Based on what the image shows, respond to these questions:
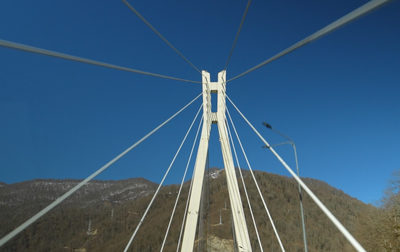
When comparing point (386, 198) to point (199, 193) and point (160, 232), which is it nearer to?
point (199, 193)

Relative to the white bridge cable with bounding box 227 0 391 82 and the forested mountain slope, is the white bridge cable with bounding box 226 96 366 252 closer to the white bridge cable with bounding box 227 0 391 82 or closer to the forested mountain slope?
the white bridge cable with bounding box 227 0 391 82

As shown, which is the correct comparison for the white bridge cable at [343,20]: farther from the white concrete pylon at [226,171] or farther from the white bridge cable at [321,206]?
the white concrete pylon at [226,171]

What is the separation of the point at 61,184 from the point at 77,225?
28.7 metres

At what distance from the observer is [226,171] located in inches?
434

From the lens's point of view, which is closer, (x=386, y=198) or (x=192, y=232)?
(x=192, y=232)

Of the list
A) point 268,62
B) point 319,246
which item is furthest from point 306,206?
point 268,62

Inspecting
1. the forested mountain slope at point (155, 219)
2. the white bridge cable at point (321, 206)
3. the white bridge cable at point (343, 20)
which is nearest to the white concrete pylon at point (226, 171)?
the white bridge cable at point (321, 206)

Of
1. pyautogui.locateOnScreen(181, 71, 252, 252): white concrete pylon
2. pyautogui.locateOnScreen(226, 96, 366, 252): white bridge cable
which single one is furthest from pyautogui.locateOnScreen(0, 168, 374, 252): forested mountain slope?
pyautogui.locateOnScreen(226, 96, 366, 252): white bridge cable

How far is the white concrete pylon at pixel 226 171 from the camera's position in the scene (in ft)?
30.6

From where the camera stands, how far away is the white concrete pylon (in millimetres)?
9312

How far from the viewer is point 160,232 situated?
66.8 meters

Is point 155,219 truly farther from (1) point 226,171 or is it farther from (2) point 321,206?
(2) point 321,206

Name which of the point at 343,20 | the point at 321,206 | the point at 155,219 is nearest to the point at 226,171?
the point at 321,206

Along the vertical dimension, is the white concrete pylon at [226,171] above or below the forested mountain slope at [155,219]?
below
